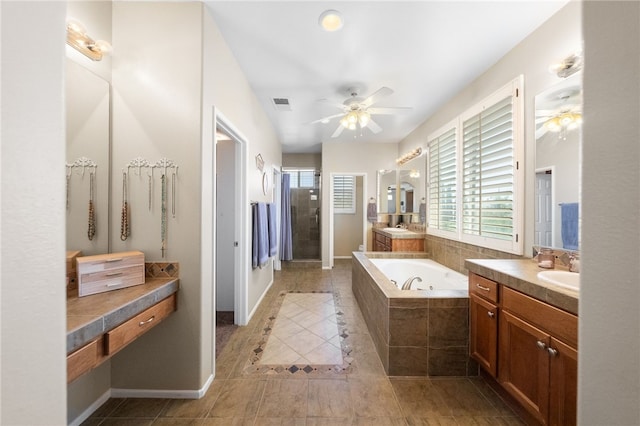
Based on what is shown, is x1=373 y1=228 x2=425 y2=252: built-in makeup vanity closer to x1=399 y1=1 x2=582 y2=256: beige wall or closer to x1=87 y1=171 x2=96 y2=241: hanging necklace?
x1=399 y1=1 x2=582 y2=256: beige wall

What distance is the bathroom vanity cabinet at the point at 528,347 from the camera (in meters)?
1.19

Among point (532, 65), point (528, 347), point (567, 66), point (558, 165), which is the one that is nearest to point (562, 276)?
point (528, 347)

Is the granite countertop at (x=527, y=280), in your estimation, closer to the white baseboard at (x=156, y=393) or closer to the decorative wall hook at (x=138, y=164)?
the white baseboard at (x=156, y=393)

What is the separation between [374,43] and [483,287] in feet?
6.73

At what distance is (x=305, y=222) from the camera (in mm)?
6211

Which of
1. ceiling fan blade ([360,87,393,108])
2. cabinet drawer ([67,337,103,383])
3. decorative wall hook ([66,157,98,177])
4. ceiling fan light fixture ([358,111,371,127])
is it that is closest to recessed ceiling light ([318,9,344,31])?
ceiling fan blade ([360,87,393,108])

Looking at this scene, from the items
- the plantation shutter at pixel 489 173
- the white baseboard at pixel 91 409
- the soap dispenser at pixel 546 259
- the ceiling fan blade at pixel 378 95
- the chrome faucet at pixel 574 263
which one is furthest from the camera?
the ceiling fan blade at pixel 378 95

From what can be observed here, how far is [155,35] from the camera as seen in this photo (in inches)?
67.1

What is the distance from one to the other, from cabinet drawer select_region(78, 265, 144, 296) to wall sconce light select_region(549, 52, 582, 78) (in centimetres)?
302

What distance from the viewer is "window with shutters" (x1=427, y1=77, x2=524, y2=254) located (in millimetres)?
2100

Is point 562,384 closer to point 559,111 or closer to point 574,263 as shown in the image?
point 574,263

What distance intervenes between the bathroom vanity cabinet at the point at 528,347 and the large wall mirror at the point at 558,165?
619mm

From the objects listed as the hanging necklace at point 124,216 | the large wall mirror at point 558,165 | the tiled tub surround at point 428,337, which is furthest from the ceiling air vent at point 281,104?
the tiled tub surround at point 428,337

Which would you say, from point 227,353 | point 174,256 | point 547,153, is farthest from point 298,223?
point 547,153
